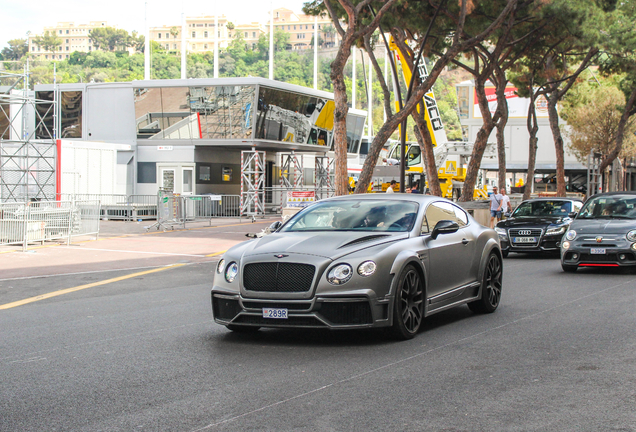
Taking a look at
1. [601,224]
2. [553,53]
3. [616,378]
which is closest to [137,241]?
[601,224]

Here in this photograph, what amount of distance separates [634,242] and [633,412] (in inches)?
373

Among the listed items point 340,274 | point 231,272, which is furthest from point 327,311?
point 231,272

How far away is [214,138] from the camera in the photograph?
36.8 metres

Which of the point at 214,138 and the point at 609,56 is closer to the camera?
the point at 609,56

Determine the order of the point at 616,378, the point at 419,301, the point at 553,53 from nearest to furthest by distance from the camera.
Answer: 1. the point at 616,378
2. the point at 419,301
3. the point at 553,53

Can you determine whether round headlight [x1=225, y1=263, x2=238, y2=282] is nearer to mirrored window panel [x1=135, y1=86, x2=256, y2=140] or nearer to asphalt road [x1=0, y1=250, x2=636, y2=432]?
asphalt road [x1=0, y1=250, x2=636, y2=432]

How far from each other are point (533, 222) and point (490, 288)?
8810 millimetres

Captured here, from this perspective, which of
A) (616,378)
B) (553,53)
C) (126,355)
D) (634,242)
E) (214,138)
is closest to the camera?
(616,378)

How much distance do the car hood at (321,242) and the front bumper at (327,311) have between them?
44cm

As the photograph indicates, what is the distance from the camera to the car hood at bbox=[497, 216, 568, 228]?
57.0ft

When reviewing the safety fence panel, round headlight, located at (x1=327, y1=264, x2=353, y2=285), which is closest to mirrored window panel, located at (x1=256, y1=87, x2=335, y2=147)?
the safety fence panel

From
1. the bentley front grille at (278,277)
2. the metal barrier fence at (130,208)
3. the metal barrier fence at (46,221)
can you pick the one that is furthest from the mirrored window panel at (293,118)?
the bentley front grille at (278,277)

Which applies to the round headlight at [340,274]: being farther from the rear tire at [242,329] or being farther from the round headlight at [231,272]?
the rear tire at [242,329]

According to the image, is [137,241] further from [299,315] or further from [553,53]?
[553,53]
